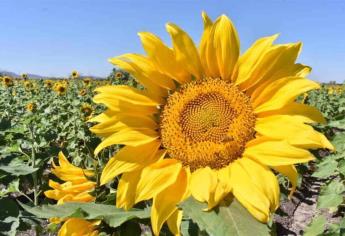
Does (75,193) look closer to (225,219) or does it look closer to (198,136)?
(198,136)

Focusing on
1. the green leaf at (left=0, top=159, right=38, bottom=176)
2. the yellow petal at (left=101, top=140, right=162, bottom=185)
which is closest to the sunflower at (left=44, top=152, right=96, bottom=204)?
the yellow petal at (left=101, top=140, right=162, bottom=185)

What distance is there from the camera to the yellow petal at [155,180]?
4.24 ft

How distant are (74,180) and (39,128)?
734cm

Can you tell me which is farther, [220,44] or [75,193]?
[75,193]

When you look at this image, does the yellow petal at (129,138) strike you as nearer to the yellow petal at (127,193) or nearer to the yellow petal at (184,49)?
the yellow petal at (127,193)

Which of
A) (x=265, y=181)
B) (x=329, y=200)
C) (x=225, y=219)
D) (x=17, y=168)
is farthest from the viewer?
(x=329, y=200)

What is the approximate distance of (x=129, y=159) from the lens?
4.40 feet

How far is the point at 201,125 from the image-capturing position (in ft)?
4.46

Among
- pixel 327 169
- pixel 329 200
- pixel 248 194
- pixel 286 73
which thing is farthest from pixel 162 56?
pixel 327 169

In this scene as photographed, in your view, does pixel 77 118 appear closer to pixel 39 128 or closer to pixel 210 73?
pixel 39 128

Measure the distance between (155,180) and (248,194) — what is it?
227 mm

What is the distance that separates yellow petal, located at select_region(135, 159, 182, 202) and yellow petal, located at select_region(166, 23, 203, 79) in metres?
0.25

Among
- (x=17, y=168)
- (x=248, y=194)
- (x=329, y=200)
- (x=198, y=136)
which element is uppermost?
(x=198, y=136)

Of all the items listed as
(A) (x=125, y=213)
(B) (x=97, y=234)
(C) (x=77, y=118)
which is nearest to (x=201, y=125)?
(A) (x=125, y=213)
